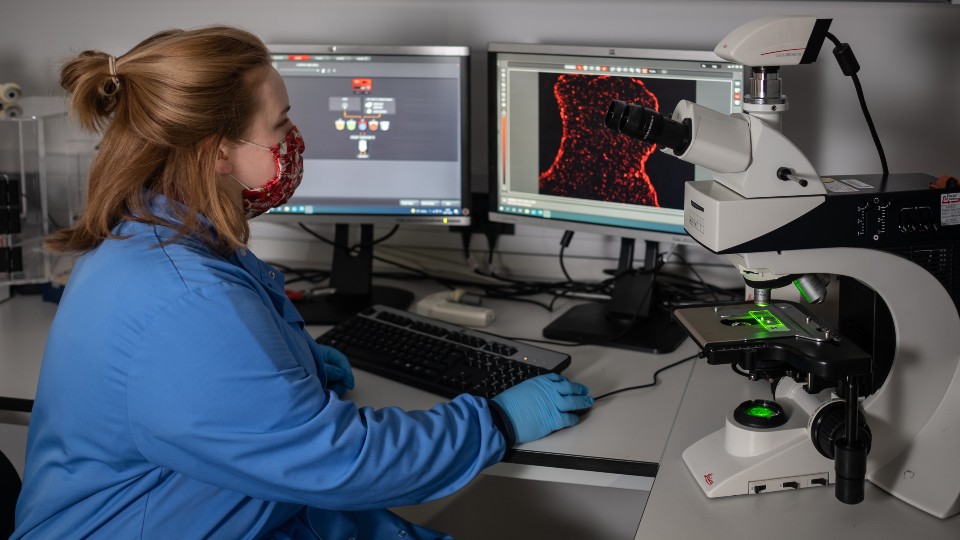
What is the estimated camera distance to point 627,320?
6.46ft

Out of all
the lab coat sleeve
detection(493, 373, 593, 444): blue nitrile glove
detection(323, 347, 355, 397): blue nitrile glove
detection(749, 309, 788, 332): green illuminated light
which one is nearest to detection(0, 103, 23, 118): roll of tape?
detection(323, 347, 355, 397): blue nitrile glove

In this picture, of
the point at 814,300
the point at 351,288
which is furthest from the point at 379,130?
the point at 814,300

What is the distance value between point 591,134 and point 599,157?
0.05 metres

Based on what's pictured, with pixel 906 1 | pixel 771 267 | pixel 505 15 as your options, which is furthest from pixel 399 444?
pixel 906 1

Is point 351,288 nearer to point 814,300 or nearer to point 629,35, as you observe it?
point 629,35

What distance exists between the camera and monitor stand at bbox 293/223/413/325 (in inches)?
81.6

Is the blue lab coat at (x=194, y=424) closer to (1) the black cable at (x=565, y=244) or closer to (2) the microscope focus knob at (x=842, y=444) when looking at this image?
(2) the microscope focus knob at (x=842, y=444)

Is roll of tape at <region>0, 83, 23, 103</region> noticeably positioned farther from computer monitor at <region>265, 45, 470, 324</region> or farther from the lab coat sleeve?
the lab coat sleeve

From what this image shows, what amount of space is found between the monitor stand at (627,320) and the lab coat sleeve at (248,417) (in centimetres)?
64

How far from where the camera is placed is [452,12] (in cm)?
219

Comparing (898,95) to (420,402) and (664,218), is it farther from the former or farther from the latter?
(420,402)

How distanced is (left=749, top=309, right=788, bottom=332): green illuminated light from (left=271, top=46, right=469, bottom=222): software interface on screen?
0.81 metres

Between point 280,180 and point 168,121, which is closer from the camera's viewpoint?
point 168,121

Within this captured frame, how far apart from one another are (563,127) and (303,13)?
719mm
